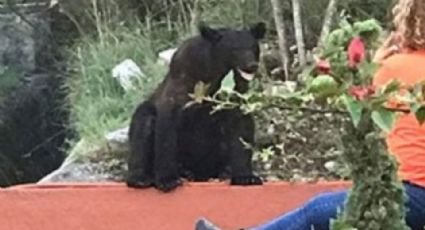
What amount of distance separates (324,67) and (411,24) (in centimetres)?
165

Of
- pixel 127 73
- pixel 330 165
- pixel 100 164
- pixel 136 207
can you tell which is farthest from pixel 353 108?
pixel 127 73

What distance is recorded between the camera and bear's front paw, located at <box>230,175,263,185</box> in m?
5.66

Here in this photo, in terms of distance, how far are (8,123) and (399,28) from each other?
21.5ft

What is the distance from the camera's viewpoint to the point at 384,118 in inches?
86.1

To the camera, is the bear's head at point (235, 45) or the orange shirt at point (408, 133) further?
the bear's head at point (235, 45)

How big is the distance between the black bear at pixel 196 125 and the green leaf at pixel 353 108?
3.37 metres

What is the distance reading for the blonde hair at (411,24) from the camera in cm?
382

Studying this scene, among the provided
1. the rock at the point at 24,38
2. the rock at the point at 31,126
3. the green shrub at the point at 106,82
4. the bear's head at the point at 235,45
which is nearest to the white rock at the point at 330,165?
the bear's head at the point at 235,45

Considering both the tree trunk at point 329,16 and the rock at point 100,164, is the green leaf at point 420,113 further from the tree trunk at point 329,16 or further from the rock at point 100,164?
the tree trunk at point 329,16

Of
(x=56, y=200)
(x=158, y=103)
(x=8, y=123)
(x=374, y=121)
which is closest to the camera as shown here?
(x=374, y=121)

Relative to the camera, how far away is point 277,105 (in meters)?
2.35

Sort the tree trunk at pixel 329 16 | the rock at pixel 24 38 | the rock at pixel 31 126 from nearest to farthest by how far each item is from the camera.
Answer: the tree trunk at pixel 329 16, the rock at pixel 31 126, the rock at pixel 24 38

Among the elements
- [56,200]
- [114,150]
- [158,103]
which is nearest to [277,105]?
[56,200]

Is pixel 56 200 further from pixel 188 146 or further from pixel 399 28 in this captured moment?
pixel 399 28
